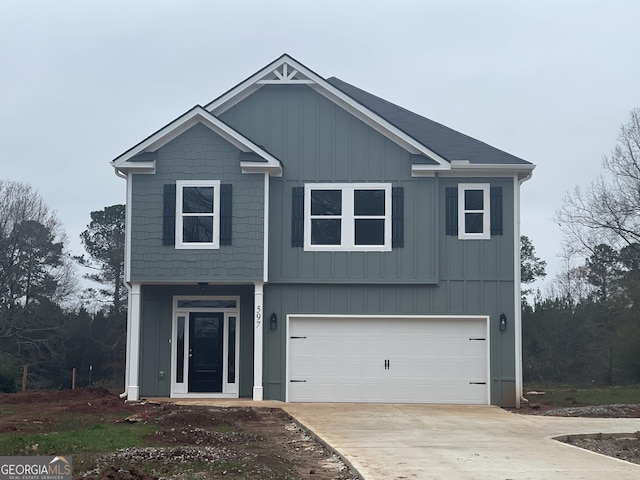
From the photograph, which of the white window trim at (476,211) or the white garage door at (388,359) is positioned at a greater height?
the white window trim at (476,211)

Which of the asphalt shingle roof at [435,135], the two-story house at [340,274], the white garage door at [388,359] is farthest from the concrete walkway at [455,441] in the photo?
the asphalt shingle roof at [435,135]

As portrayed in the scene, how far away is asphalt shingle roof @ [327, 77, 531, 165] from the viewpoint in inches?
847

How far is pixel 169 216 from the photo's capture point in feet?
67.0

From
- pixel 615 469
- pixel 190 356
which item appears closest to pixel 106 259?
pixel 190 356

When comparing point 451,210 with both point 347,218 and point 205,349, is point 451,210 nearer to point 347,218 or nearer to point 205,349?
point 347,218

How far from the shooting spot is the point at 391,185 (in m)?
21.1

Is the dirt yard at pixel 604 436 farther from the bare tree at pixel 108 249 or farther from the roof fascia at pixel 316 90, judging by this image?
the bare tree at pixel 108 249

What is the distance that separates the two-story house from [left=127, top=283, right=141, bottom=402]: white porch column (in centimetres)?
3

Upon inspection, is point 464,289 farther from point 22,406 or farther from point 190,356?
point 22,406

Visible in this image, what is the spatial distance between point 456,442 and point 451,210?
343 inches

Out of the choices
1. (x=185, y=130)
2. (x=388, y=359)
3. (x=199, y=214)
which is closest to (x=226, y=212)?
(x=199, y=214)

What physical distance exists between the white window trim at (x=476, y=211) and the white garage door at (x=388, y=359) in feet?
6.44

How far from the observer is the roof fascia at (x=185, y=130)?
2020cm

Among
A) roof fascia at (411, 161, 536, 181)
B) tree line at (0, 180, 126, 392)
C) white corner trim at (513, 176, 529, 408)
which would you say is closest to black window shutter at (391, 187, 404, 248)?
roof fascia at (411, 161, 536, 181)
